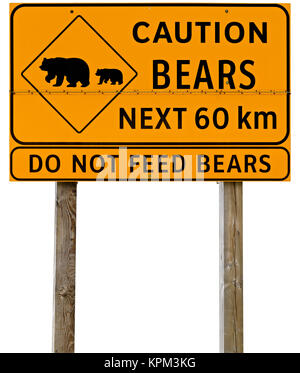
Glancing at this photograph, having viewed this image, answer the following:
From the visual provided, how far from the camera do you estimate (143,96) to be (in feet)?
13.3

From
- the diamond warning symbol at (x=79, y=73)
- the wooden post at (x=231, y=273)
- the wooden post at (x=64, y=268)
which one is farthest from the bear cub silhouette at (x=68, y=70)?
the wooden post at (x=231, y=273)

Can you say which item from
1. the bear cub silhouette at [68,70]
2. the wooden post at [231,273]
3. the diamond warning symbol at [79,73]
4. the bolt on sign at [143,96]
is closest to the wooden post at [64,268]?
the bolt on sign at [143,96]

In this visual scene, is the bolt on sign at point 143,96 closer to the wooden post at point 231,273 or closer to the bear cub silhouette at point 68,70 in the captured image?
the bear cub silhouette at point 68,70

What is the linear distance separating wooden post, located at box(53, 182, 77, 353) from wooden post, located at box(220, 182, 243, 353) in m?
0.94

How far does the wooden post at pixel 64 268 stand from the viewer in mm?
4090

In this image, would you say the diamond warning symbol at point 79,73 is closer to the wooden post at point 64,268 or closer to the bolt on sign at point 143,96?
the bolt on sign at point 143,96

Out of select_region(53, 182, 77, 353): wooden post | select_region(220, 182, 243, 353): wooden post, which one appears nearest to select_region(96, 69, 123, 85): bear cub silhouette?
select_region(53, 182, 77, 353): wooden post

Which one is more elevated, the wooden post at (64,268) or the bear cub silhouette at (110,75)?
the bear cub silhouette at (110,75)

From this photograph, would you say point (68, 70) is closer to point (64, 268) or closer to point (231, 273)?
point (64, 268)

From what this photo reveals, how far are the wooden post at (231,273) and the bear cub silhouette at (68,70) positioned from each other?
1.11 metres

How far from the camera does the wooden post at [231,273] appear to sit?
4.11m

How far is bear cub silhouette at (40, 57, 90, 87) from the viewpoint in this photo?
4043 millimetres

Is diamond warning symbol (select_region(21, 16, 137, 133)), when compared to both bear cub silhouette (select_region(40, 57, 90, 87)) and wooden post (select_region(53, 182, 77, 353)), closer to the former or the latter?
bear cub silhouette (select_region(40, 57, 90, 87))
